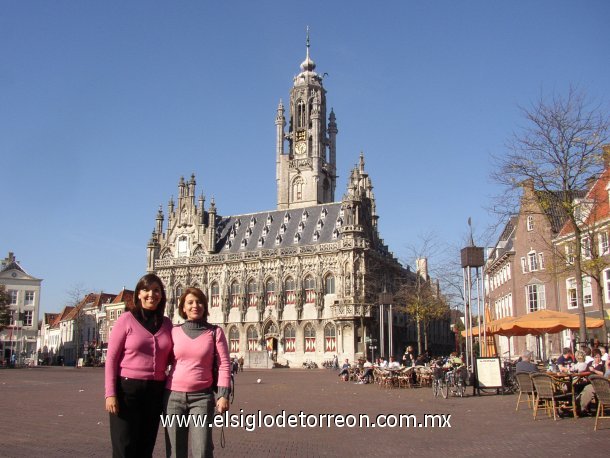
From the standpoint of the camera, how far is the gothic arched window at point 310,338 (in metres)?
62.9

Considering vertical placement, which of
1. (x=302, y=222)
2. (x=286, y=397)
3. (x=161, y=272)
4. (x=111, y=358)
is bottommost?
(x=286, y=397)

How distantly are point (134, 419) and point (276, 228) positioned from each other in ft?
215

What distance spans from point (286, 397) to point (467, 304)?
288 inches

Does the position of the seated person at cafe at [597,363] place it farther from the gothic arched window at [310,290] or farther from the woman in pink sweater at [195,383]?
the gothic arched window at [310,290]

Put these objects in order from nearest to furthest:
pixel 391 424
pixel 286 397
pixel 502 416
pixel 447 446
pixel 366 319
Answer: pixel 447 446, pixel 391 424, pixel 502 416, pixel 286 397, pixel 366 319

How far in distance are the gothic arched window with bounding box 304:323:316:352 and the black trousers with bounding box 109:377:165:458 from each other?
5749 centimetres

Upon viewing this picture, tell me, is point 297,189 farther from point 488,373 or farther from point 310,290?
point 488,373

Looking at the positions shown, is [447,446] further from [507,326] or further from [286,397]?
[507,326]

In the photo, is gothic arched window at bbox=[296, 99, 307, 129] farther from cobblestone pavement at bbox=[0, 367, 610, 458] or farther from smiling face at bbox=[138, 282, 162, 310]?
smiling face at bbox=[138, 282, 162, 310]

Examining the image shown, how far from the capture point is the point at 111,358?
6043 mm

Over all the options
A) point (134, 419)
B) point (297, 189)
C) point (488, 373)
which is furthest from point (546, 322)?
point (297, 189)

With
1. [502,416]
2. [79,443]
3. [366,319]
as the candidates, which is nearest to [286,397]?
[502,416]

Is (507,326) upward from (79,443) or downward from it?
upward

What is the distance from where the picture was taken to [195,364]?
20.2ft
